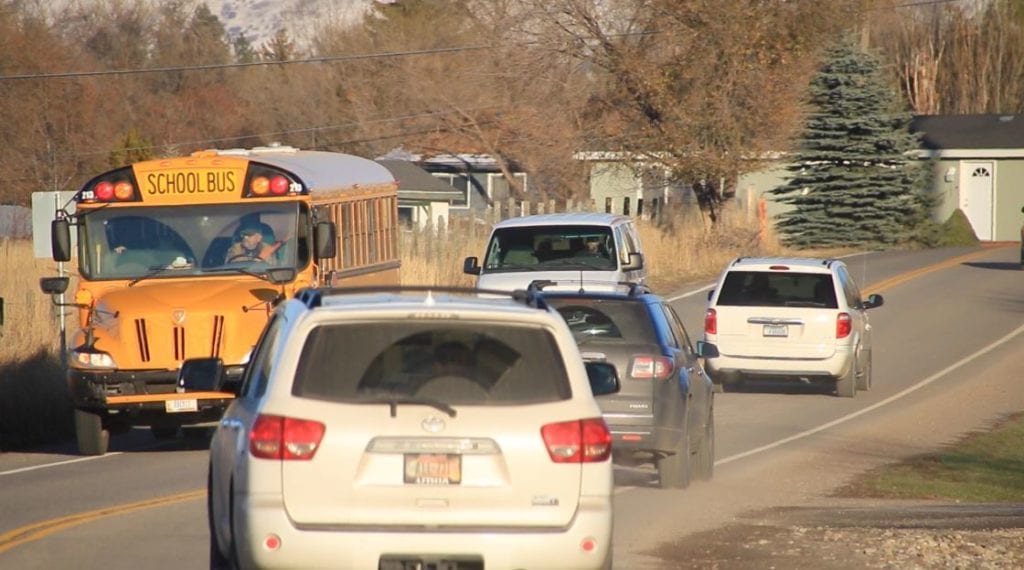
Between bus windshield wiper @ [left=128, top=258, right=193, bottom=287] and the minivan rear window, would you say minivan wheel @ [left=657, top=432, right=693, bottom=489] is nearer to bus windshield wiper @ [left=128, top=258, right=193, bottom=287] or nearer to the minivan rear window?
bus windshield wiper @ [left=128, top=258, right=193, bottom=287]

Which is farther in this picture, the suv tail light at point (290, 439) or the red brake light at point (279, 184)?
the red brake light at point (279, 184)

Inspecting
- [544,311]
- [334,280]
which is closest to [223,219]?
[334,280]

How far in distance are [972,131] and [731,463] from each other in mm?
48609

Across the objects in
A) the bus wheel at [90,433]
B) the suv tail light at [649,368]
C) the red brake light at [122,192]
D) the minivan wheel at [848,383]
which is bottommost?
the minivan wheel at [848,383]

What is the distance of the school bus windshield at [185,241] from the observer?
1764 cm

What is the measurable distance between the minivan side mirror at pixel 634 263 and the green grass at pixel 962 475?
5.19 m

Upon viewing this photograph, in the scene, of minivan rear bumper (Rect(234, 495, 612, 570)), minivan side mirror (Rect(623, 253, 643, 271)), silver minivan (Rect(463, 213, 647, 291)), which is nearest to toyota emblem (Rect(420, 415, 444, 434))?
minivan rear bumper (Rect(234, 495, 612, 570))

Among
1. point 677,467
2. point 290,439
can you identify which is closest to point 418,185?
point 677,467

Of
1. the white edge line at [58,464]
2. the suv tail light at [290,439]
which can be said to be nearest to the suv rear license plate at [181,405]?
the white edge line at [58,464]

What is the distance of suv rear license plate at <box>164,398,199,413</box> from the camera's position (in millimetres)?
16719

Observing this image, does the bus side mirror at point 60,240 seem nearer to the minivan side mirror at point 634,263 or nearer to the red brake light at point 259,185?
the red brake light at point 259,185

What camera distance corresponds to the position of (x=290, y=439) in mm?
7777

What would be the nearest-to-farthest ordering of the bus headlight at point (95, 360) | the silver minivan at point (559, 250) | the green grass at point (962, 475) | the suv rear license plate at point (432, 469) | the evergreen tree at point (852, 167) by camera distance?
1. the suv rear license plate at point (432, 469)
2. the green grass at point (962, 475)
3. the bus headlight at point (95, 360)
4. the silver minivan at point (559, 250)
5. the evergreen tree at point (852, 167)

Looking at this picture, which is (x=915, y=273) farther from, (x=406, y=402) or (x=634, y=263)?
(x=406, y=402)
